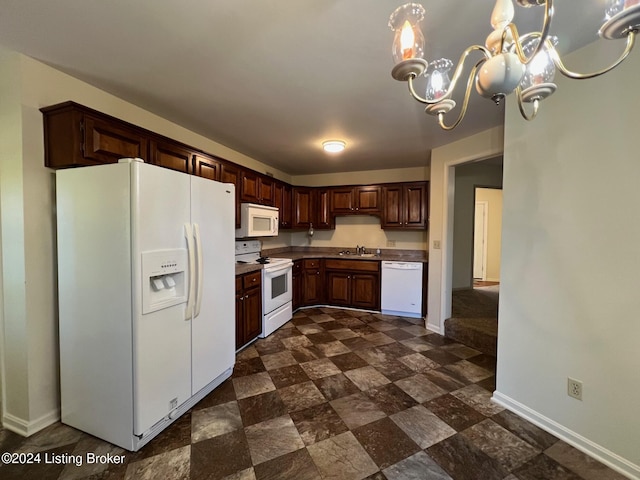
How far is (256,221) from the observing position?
11.7 ft

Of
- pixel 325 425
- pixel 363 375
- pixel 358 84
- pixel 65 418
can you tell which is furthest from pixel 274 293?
pixel 358 84

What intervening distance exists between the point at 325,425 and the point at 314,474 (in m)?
0.38

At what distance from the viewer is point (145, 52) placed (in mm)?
1688

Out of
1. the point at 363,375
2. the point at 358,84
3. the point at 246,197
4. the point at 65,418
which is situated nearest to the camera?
the point at 65,418

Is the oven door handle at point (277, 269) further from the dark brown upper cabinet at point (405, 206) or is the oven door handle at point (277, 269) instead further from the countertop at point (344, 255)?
the dark brown upper cabinet at point (405, 206)

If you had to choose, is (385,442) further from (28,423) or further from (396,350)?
(28,423)

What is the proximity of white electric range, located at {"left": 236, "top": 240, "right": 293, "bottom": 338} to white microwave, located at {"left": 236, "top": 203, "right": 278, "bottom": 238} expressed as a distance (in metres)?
0.36

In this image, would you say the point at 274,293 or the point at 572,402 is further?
the point at 274,293

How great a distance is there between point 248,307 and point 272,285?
0.51m

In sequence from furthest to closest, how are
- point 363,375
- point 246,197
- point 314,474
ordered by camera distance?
point 246,197
point 363,375
point 314,474

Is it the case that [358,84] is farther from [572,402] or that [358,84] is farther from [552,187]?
[572,402]

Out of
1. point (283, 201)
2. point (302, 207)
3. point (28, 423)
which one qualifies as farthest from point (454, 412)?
point (302, 207)

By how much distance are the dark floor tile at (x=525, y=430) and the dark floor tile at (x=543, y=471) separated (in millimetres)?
119

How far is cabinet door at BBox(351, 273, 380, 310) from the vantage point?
4.32m
